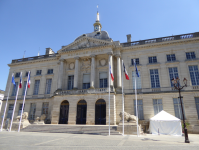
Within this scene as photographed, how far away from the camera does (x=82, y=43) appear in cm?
2717

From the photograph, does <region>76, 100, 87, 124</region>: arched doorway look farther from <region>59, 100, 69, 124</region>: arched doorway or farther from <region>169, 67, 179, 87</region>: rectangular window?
<region>169, 67, 179, 87</region>: rectangular window

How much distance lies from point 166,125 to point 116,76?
11.0 m

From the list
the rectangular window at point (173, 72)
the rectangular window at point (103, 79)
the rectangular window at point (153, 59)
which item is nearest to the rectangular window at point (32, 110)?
the rectangular window at point (103, 79)

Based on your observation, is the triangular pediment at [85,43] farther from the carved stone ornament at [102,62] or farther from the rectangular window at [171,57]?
the rectangular window at [171,57]

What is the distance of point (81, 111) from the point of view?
23.3 m

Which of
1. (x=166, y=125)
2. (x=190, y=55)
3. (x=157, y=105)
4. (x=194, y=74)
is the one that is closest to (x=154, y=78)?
(x=157, y=105)

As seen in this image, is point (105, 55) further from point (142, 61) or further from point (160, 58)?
point (160, 58)

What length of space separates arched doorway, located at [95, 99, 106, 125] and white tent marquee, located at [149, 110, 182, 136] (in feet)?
23.8

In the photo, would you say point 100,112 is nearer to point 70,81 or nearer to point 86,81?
point 86,81

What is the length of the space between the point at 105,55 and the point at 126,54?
384cm

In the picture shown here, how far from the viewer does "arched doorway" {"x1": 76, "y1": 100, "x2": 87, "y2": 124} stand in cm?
2314

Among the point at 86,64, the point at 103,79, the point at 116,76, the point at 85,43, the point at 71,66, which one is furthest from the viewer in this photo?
the point at 71,66

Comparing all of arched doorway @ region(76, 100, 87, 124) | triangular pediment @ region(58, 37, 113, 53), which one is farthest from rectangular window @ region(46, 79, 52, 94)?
arched doorway @ region(76, 100, 87, 124)

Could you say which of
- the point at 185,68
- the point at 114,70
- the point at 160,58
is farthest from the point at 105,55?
the point at 185,68
